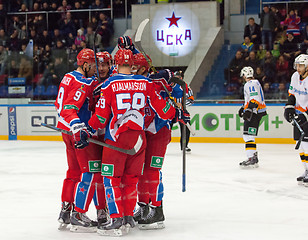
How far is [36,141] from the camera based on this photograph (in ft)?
37.0

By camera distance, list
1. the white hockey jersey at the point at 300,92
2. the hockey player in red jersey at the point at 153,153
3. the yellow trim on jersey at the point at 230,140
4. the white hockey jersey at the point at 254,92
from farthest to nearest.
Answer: the yellow trim on jersey at the point at 230,140 → the white hockey jersey at the point at 254,92 → the white hockey jersey at the point at 300,92 → the hockey player in red jersey at the point at 153,153

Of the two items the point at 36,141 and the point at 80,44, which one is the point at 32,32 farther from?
the point at 36,141

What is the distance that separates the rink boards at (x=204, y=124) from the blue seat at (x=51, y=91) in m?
0.48

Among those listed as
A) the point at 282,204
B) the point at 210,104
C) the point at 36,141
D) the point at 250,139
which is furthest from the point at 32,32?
the point at 282,204

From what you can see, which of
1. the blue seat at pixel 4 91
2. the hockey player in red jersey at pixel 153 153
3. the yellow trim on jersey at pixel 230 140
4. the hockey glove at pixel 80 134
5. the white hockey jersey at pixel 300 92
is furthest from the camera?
the blue seat at pixel 4 91

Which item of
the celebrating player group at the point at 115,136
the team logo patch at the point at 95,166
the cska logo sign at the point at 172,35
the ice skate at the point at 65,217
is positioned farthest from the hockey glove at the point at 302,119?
the cska logo sign at the point at 172,35

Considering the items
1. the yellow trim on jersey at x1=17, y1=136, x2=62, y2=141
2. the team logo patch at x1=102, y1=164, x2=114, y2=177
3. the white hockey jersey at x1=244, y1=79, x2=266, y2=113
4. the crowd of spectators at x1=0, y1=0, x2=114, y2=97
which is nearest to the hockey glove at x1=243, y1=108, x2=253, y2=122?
the white hockey jersey at x1=244, y1=79, x2=266, y2=113

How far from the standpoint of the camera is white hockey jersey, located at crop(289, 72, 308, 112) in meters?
6.31

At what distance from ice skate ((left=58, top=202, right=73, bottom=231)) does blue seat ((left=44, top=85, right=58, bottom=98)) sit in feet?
25.2

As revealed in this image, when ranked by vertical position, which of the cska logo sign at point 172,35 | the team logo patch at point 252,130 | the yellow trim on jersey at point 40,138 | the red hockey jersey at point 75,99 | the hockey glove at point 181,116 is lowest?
the yellow trim on jersey at point 40,138

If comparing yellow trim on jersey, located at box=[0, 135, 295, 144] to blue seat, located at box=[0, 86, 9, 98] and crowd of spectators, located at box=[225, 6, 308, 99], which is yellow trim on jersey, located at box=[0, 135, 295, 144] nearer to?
crowd of spectators, located at box=[225, 6, 308, 99]

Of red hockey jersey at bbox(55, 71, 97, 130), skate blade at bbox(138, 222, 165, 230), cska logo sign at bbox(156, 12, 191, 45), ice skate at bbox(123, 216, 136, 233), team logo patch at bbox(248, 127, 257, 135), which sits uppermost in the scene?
cska logo sign at bbox(156, 12, 191, 45)

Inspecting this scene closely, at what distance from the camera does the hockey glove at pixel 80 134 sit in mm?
3977

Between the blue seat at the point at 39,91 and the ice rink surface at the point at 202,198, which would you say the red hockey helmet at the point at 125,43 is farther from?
the blue seat at the point at 39,91
